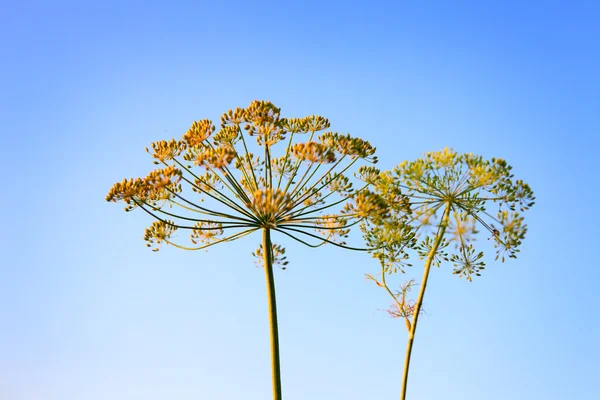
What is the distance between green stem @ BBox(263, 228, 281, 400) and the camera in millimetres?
10242

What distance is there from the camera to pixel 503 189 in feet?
36.2

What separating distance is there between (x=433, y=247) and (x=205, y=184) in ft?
14.7

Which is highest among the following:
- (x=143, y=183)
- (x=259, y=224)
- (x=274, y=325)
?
(x=143, y=183)

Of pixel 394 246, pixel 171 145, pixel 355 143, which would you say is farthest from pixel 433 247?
pixel 171 145

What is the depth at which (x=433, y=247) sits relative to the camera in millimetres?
10828

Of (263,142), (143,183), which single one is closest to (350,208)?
(263,142)

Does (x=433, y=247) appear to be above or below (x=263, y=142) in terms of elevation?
below

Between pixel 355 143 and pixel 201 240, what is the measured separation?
3.69 m

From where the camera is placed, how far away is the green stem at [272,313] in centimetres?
1024

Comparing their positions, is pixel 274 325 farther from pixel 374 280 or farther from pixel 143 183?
pixel 143 183

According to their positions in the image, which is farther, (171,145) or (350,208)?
(171,145)

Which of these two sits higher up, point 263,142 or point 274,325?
point 263,142

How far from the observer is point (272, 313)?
10.7 metres

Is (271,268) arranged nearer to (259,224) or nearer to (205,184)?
(259,224)
